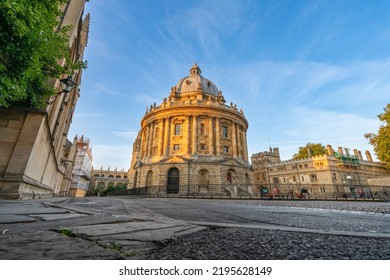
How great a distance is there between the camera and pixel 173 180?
26188mm

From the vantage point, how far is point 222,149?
95.3 ft

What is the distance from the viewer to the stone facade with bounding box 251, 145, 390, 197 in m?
38.7

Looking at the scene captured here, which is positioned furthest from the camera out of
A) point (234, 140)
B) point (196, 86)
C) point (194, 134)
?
point (196, 86)

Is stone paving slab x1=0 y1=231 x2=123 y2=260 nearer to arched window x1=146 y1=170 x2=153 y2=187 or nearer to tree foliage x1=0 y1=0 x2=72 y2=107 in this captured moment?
tree foliage x1=0 y1=0 x2=72 y2=107

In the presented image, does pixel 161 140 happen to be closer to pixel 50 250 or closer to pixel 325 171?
pixel 50 250

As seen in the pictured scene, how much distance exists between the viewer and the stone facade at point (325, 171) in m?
38.7

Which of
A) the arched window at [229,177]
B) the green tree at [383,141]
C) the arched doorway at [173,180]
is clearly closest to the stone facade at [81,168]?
the arched doorway at [173,180]

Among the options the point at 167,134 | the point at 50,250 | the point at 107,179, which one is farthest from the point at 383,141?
the point at 107,179

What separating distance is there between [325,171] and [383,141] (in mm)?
17288

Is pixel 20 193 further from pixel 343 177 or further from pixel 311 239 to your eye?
pixel 343 177

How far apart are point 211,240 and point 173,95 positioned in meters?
35.9

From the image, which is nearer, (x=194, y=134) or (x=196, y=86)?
(x=194, y=134)

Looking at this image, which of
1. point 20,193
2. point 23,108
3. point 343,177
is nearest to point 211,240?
point 20,193

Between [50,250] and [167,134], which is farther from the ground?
[167,134]
